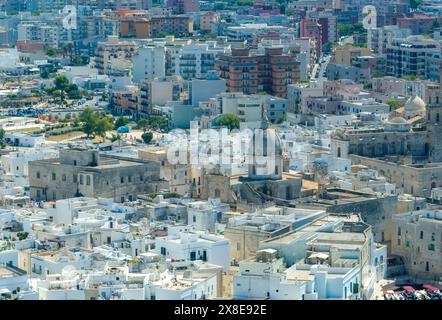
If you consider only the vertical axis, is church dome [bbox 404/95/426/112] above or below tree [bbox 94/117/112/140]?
above

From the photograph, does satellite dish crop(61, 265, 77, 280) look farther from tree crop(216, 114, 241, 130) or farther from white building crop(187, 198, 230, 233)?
tree crop(216, 114, 241, 130)

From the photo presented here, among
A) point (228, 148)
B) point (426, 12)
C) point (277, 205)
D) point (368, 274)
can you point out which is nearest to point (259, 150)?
point (277, 205)

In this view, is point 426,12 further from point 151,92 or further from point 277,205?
point 277,205

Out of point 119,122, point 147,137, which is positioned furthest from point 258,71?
point 147,137

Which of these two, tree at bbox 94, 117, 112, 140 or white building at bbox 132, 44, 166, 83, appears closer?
tree at bbox 94, 117, 112, 140

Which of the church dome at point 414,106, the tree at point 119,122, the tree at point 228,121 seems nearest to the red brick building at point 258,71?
the tree at point 119,122

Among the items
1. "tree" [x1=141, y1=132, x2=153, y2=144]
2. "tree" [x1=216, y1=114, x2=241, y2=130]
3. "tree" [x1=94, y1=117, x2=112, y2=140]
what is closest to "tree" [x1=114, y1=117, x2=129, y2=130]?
"tree" [x1=94, y1=117, x2=112, y2=140]
